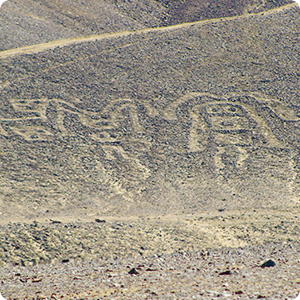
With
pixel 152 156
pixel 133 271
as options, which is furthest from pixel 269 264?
pixel 152 156

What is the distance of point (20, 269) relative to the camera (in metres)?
5.21

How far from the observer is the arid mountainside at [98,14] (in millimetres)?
13414

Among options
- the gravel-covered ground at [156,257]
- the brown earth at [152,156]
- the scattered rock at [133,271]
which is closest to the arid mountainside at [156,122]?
the brown earth at [152,156]

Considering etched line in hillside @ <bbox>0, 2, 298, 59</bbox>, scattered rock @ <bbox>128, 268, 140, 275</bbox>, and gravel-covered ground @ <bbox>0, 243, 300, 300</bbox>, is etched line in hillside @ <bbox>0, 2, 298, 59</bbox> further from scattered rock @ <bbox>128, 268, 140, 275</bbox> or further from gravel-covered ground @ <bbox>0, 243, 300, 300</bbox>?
Result: scattered rock @ <bbox>128, 268, 140, 275</bbox>

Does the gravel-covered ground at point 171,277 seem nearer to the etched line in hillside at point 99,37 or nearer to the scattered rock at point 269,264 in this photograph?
the scattered rock at point 269,264

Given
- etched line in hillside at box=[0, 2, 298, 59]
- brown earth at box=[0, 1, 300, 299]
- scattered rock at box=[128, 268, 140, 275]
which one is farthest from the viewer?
etched line in hillside at box=[0, 2, 298, 59]

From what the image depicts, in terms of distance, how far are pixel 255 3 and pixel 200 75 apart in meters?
5.74

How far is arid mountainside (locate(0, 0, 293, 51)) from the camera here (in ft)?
44.0

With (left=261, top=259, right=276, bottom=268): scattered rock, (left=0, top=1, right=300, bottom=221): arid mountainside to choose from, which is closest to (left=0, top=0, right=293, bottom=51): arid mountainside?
(left=0, top=1, right=300, bottom=221): arid mountainside

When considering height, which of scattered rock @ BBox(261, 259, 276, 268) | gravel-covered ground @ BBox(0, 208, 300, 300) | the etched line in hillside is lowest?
gravel-covered ground @ BBox(0, 208, 300, 300)

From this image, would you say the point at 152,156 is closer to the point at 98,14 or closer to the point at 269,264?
the point at 269,264

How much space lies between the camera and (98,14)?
14.6m

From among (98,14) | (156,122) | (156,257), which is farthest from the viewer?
(98,14)

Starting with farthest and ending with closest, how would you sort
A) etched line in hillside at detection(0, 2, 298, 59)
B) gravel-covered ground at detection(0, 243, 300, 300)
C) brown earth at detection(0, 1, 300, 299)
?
etched line in hillside at detection(0, 2, 298, 59), brown earth at detection(0, 1, 300, 299), gravel-covered ground at detection(0, 243, 300, 300)
